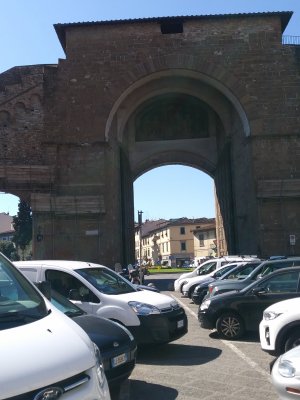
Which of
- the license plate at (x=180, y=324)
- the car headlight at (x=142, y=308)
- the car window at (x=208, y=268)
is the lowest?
the license plate at (x=180, y=324)

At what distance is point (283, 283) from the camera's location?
806 cm

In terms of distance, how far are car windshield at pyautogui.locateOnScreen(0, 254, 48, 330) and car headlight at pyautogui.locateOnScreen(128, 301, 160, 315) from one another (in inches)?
143

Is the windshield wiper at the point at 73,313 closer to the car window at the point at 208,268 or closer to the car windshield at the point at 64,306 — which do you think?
the car windshield at the point at 64,306

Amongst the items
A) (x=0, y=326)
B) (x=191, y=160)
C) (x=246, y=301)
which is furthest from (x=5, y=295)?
(x=191, y=160)

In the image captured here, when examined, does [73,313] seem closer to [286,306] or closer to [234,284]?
[286,306]

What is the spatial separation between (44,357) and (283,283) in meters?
6.23

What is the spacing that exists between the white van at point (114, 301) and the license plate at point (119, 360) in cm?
202

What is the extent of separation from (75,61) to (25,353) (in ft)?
76.6

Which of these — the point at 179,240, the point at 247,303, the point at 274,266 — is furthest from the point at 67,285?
the point at 179,240

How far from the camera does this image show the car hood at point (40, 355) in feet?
7.87

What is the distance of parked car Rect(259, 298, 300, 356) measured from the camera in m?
5.90

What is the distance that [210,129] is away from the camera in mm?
29500

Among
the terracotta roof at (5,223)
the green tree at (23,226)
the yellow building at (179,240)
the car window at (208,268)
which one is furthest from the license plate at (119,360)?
the terracotta roof at (5,223)

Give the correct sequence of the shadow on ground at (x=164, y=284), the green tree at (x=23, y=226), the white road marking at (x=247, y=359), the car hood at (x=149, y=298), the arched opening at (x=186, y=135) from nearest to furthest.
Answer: the white road marking at (x=247, y=359) < the car hood at (x=149, y=298) < the shadow on ground at (x=164, y=284) < the arched opening at (x=186, y=135) < the green tree at (x=23, y=226)
